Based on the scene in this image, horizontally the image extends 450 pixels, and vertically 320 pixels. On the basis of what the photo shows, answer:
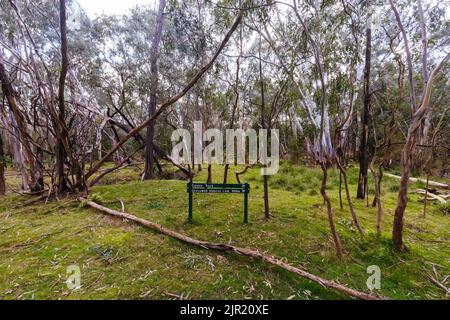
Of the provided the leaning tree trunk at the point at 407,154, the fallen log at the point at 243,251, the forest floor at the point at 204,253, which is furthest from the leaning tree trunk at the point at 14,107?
the leaning tree trunk at the point at 407,154

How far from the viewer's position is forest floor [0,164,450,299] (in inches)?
103

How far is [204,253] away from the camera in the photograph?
327 cm

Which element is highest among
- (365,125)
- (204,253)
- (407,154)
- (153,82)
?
(153,82)

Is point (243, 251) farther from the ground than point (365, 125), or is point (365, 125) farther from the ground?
point (365, 125)

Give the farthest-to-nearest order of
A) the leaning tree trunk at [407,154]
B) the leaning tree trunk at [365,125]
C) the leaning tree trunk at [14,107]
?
the leaning tree trunk at [365,125] → the leaning tree trunk at [14,107] → the leaning tree trunk at [407,154]

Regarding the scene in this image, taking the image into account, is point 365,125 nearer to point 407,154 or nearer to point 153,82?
point 407,154

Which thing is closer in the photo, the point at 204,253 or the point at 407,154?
the point at 407,154

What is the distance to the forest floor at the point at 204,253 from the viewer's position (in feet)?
8.58

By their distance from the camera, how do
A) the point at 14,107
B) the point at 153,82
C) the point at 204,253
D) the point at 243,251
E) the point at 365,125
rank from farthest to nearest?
the point at 153,82
the point at 365,125
the point at 14,107
the point at 204,253
the point at 243,251

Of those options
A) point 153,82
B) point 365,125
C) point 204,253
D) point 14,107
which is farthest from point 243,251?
point 153,82

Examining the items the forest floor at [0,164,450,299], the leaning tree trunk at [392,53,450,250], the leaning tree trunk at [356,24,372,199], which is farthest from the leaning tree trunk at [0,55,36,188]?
the leaning tree trunk at [356,24,372,199]

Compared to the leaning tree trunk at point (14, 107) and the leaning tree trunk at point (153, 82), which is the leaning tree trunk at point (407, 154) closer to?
the leaning tree trunk at point (153, 82)
